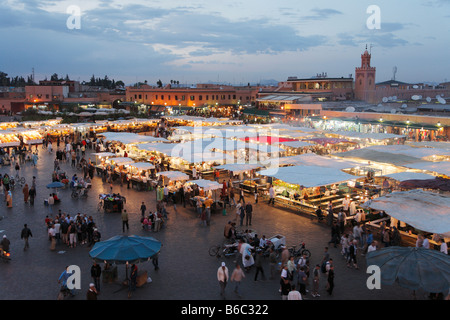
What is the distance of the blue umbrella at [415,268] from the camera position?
24.6ft

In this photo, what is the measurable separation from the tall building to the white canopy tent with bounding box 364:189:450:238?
43.1 m

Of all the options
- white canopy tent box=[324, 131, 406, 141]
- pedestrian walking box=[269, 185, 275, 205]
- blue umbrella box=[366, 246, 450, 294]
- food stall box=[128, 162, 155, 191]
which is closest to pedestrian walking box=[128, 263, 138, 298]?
blue umbrella box=[366, 246, 450, 294]

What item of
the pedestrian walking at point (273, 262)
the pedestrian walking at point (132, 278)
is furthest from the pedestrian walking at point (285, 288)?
the pedestrian walking at point (132, 278)

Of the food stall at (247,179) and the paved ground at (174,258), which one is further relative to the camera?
the food stall at (247,179)

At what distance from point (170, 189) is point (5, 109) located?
6068 cm

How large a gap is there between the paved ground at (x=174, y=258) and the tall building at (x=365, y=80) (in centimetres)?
4127

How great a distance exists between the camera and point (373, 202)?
40.1 ft

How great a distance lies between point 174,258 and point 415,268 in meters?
6.34

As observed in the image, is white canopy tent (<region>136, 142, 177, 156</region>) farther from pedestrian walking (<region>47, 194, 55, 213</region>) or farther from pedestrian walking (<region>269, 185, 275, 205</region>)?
pedestrian walking (<region>269, 185, 275, 205</region>)

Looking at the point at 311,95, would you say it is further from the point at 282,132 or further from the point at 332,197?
the point at 332,197

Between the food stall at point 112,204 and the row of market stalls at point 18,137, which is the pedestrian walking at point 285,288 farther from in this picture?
the row of market stalls at point 18,137

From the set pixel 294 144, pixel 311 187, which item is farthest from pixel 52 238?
pixel 294 144

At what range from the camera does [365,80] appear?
52438 mm

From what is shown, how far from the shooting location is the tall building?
52094 millimetres
